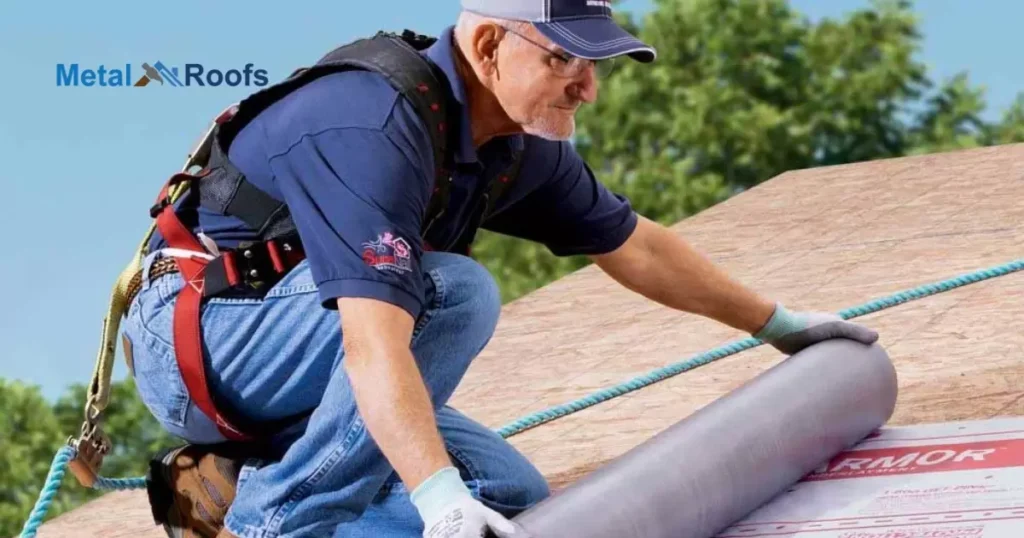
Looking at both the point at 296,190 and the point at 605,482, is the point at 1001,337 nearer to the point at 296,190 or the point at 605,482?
the point at 605,482

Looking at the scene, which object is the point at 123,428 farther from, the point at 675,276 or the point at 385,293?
the point at 385,293

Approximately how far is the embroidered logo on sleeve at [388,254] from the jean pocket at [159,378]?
614mm

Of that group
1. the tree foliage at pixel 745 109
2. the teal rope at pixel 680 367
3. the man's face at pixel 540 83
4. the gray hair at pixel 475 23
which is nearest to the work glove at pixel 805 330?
the teal rope at pixel 680 367

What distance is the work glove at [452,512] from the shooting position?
93.7 inches

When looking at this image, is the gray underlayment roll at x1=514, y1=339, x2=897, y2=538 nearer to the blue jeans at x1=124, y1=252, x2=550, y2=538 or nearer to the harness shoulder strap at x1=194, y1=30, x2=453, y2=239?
the blue jeans at x1=124, y1=252, x2=550, y2=538

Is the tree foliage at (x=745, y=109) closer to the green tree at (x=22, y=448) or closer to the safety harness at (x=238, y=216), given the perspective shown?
the green tree at (x=22, y=448)

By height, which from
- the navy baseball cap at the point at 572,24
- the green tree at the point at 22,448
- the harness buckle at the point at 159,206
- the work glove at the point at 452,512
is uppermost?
the navy baseball cap at the point at 572,24

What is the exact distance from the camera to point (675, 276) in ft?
11.2

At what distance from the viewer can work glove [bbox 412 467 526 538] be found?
2379mm

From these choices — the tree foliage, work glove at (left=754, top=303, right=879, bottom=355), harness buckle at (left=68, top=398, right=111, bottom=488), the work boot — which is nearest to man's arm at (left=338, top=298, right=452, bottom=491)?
the work boot

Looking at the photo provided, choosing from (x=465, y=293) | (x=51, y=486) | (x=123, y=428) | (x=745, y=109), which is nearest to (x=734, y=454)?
(x=465, y=293)

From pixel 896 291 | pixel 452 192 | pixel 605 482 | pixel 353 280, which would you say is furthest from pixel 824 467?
pixel 896 291

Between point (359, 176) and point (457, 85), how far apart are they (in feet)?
1.02

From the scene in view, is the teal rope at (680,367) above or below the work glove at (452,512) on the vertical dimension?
below
